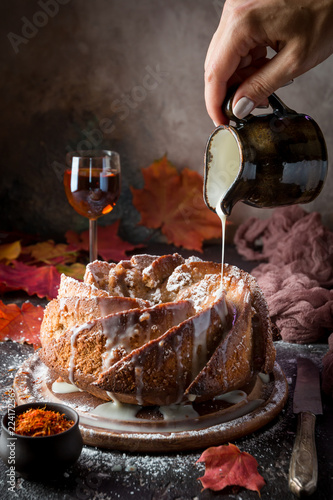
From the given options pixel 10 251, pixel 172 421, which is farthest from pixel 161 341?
pixel 10 251

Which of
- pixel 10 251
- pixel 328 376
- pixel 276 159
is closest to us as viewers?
pixel 276 159

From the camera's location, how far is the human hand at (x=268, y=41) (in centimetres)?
142

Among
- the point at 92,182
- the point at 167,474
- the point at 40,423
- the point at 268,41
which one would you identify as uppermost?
the point at 268,41

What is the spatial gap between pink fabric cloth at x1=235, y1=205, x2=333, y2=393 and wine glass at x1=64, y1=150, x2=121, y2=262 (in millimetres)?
722

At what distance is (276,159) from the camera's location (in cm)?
146

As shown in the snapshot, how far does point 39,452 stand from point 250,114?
0.99 metres

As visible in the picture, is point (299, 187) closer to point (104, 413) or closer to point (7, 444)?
point (104, 413)

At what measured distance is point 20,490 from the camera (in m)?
1.13

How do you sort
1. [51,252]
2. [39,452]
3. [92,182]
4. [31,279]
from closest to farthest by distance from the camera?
1. [39,452]
2. [92,182]
3. [31,279]
4. [51,252]

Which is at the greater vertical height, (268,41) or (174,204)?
(268,41)

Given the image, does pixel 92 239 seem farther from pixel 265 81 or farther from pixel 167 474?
pixel 167 474

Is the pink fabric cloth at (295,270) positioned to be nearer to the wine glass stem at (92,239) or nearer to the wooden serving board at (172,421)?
the wooden serving board at (172,421)

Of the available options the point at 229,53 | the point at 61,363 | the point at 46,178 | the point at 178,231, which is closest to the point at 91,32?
the point at 46,178

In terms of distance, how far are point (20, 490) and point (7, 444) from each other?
0.31 feet
